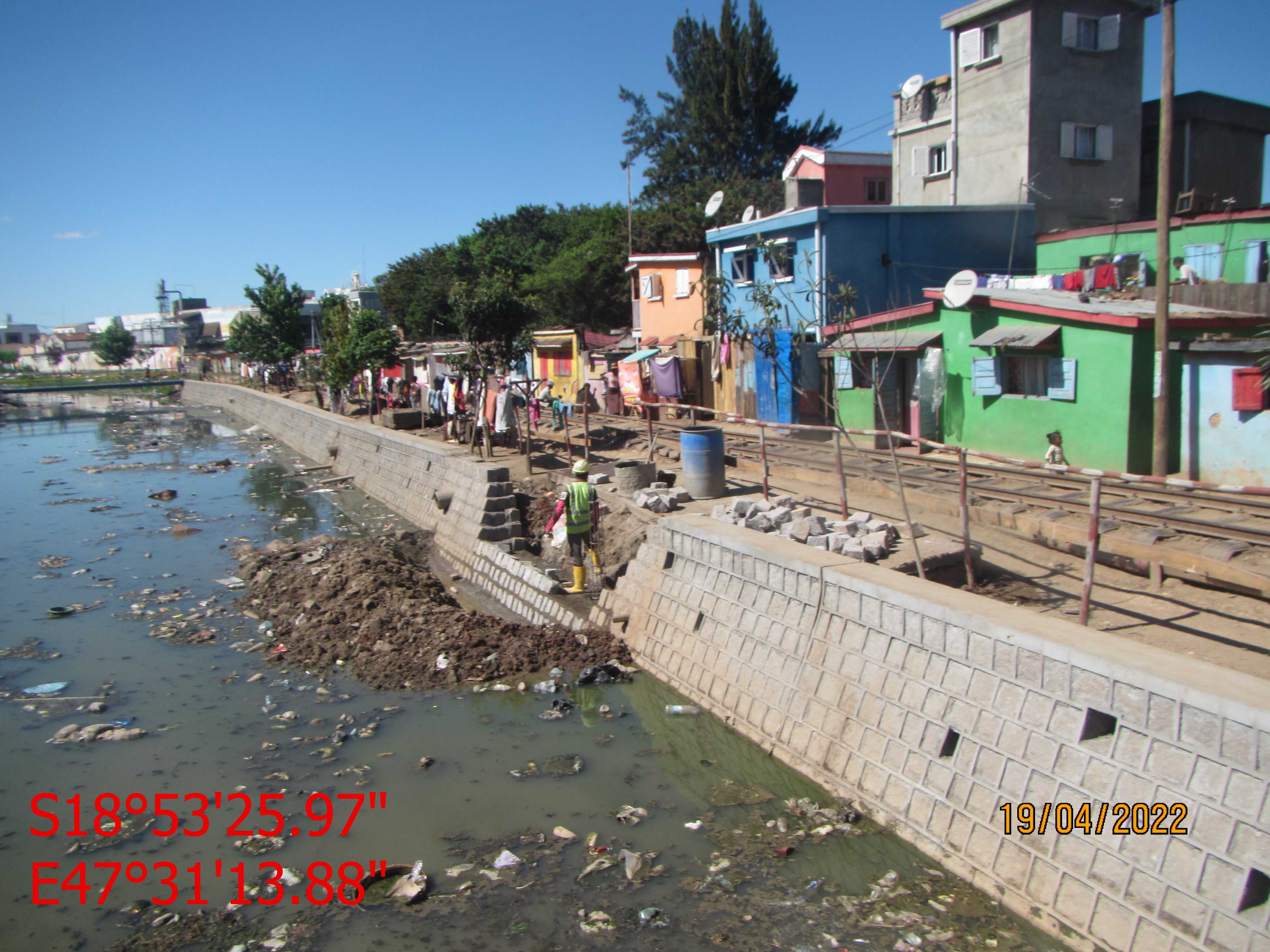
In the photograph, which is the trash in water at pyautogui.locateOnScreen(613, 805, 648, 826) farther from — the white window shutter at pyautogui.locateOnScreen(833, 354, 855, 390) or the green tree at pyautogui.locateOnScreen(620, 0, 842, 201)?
the green tree at pyautogui.locateOnScreen(620, 0, 842, 201)

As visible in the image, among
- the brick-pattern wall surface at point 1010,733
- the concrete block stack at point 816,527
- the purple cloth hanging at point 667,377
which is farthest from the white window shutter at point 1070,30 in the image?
the brick-pattern wall surface at point 1010,733

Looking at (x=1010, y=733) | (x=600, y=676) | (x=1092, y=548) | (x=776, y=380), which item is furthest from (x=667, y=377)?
(x=1010, y=733)

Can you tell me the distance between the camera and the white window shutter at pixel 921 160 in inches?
960

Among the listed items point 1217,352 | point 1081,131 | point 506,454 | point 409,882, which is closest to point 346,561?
point 506,454

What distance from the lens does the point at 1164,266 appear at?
38.1 ft

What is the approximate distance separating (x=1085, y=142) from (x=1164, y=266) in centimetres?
1296

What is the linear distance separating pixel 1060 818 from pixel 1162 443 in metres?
9.07

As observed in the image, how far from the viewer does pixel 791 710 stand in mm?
7148

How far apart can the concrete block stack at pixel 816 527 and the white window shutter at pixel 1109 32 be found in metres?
20.1

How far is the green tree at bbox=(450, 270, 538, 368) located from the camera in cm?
1884

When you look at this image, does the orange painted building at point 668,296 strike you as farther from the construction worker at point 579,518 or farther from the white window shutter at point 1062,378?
the construction worker at point 579,518
